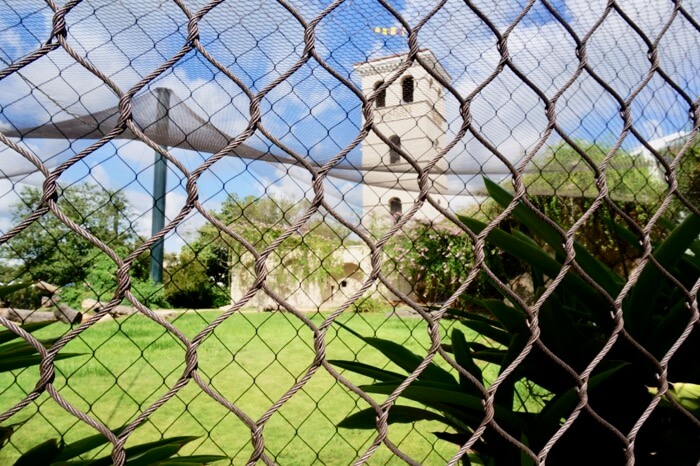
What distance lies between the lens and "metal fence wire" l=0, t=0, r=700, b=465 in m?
0.59

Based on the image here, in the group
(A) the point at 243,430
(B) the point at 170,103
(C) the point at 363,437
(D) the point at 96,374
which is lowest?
(D) the point at 96,374

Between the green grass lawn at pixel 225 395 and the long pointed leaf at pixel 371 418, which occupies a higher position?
the long pointed leaf at pixel 371 418

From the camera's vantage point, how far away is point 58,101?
204 centimetres

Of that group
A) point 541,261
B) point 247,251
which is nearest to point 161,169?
point 247,251

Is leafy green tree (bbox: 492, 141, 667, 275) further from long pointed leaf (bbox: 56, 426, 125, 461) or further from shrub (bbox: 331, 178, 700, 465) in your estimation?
long pointed leaf (bbox: 56, 426, 125, 461)

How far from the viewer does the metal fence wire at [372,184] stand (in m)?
0.59

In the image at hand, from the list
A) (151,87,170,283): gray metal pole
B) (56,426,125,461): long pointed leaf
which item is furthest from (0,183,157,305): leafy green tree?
(56,426,125,461): long pointed leaf

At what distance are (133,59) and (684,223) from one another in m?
1.89

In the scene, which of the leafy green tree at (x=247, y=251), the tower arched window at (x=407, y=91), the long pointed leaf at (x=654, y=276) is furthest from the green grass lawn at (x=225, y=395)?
the tower arched window at (x=407, y=91)

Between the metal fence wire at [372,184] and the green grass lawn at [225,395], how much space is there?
0.03m

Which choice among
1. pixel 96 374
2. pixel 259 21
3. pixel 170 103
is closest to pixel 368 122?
pixel 259 21

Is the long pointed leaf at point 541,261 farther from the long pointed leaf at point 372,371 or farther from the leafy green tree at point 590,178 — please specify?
the leafy green tree at point 590,178

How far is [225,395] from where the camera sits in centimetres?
353

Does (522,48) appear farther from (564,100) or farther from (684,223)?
(684,223)
